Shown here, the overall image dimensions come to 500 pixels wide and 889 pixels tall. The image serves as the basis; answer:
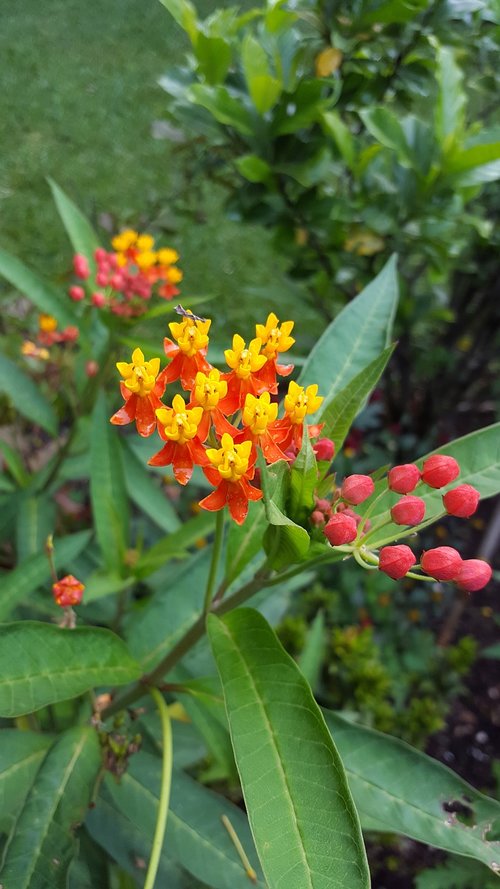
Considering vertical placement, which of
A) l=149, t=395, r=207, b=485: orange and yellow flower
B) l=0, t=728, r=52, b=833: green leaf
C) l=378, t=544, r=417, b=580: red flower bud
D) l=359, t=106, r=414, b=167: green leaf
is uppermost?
l=359, t=106, r=414, b=167: green leaf

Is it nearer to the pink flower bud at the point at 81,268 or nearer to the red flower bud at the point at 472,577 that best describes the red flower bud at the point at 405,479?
the red flower bud at the point at 472,577

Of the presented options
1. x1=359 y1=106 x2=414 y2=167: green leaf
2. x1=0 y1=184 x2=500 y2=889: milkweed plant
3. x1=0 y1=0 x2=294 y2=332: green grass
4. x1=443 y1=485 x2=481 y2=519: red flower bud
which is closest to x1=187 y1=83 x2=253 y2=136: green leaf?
x1=359 y1=106 x2=414 y2=167: green leaf

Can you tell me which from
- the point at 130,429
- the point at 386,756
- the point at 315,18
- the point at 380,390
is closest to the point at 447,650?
the point at 380,390

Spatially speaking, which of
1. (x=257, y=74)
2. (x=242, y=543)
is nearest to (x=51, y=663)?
(x=242, y=543)

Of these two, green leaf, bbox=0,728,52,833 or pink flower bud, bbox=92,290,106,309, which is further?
pink flower bud, bbox=92,290,106,309

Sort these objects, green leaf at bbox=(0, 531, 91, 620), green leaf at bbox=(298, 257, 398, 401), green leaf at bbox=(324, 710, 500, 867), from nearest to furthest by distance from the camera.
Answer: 1. green leaf at bbox=(324, 710, 500, 867)
2. green leaf at bbox=(298, 257, 398, 401)
3. green leaf at bbox=(0, 531, 91, 620)

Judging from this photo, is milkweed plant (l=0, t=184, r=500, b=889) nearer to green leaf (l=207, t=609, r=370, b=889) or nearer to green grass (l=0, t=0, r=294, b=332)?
green leaf (l=207, t=609, r=370, b=889)
